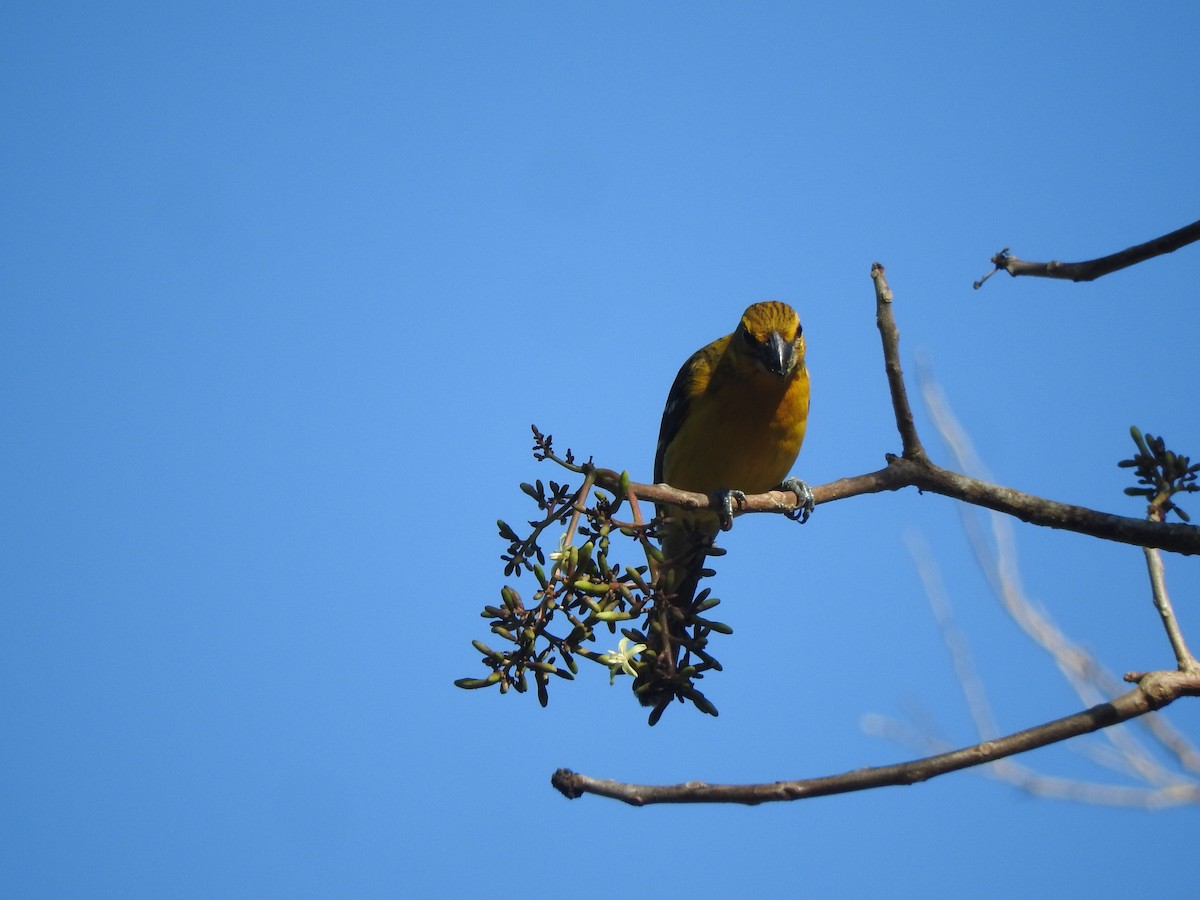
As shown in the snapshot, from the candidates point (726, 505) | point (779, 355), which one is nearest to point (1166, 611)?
point (726, 505)

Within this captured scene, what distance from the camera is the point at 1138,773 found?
4754 millimetres

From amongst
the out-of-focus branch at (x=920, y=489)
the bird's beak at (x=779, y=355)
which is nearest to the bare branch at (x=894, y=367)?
the out-of-focus branch at (x=920, y=489)

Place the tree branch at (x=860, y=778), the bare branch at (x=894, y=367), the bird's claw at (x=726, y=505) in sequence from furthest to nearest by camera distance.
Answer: the bird's claw at (x=726, y=505) < the bare branch at (x=894, y=367) < the tree branch at (x=860, y=778)

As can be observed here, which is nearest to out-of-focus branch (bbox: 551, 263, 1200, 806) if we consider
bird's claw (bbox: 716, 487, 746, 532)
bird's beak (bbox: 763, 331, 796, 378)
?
bird's claw (bbox: 716, 487, 746, 532)

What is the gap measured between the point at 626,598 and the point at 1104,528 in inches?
55.7

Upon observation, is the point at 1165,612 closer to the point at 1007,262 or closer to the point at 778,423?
the point at 1007,262

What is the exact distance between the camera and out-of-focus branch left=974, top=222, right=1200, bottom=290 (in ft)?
9.48

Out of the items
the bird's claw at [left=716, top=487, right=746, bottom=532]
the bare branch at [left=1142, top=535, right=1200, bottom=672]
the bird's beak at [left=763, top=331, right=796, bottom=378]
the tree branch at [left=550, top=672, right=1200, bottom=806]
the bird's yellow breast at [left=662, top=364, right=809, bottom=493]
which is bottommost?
the tree branch at [left=550, top=672, right=1200, bottom=806]

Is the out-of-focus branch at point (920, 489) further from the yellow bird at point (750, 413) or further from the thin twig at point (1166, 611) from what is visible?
the yellow bird at point (750, 413)

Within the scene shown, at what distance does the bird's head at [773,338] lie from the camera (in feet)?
19.0

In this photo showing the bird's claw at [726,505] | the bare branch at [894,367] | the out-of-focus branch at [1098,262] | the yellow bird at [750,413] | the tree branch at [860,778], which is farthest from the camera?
the yellow bird at [750,413]

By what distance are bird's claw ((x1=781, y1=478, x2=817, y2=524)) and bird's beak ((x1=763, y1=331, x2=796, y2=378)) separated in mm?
812

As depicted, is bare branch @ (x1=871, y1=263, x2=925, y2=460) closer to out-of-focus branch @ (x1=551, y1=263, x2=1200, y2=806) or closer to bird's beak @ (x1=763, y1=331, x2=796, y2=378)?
out-of-focus branch @ (x1=551, y1=263, x2=1200, y2=806)

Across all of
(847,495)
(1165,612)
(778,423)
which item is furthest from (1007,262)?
(778,423)
